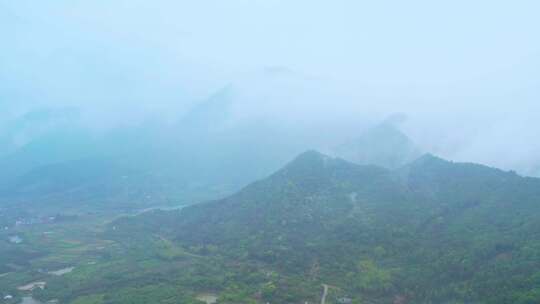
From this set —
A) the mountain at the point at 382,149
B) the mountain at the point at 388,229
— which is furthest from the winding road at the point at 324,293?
the mountain at the point at 382,149

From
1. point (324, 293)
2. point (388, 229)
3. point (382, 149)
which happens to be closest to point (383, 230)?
point (388, 229)

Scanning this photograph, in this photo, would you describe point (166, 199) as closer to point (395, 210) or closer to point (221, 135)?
point (221, 135)

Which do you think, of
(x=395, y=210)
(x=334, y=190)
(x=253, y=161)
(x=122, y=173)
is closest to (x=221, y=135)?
(x=253, y=161)

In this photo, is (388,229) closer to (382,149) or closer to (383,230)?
(383,230)

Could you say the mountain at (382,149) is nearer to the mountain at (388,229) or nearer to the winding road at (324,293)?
the mountain at (388,229)

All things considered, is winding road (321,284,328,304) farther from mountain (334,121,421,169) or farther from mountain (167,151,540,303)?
mountain (334,121,421,169)

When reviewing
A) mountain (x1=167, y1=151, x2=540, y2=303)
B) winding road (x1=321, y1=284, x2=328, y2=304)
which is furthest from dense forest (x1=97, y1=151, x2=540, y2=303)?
winding road (x1=321, y1=284, x2=328, y2=304)
